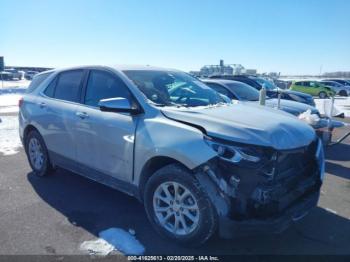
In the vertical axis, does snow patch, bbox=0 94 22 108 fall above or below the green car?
below

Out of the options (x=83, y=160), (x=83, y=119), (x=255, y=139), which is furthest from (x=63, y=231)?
(x=255, y=139)

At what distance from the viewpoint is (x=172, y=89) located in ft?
13.4

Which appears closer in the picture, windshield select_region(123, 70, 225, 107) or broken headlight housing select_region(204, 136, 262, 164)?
broken headlight housing select_region(204, 136, 262, 164)

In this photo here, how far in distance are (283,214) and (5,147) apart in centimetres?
654

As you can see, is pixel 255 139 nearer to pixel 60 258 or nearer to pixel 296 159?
pixel 296 159

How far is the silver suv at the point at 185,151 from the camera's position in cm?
276

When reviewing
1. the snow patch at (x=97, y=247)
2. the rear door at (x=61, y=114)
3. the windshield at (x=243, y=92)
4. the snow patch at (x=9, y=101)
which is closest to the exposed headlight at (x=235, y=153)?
the snow patch at (x=97, y=247)

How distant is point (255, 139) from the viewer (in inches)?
111

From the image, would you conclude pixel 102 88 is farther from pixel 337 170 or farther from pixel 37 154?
pixel 337 170

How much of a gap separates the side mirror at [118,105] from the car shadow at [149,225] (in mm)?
1304

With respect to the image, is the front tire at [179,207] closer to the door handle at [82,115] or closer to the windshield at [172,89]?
the windshield at [172,89]

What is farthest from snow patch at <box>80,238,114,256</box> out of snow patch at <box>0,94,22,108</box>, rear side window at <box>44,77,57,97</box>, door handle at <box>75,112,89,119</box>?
snow patch at <box>0,94,22,108</box>

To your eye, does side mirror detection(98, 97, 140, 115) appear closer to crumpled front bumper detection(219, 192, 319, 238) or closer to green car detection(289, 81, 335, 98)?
crumpled front bumper detection(219, 192, 319, 238)

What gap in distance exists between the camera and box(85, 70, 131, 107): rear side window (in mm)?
3738
